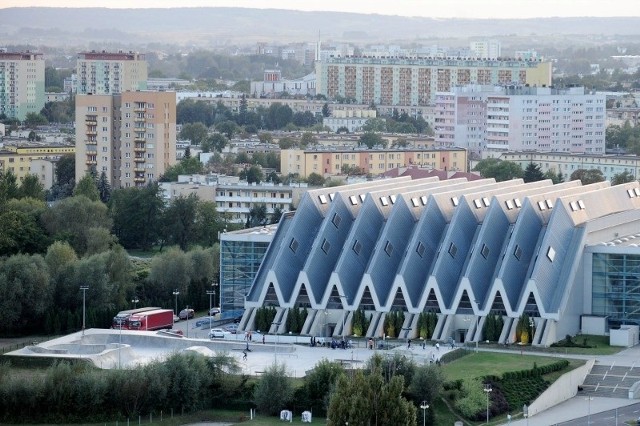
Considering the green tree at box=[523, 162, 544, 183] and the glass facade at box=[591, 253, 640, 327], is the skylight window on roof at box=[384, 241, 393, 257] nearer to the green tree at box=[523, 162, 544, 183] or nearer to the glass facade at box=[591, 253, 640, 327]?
the glass facade at box=[591, 253, 640, 327]

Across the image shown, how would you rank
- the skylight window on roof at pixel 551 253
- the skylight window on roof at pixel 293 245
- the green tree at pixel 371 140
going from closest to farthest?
the skylight window on roof at pixel 551 253
the skylight window on roof at pixel 293 245
the green tree at pixel 371 140

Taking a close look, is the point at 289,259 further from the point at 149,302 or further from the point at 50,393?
the point at 50,393

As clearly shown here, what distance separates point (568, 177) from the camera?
91.2 m

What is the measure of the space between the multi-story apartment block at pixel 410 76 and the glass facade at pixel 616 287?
91.5 m

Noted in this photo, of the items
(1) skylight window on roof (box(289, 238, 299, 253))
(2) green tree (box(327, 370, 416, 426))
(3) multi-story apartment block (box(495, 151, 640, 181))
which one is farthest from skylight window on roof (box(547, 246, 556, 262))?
(3) multi-story apartment block (box(495, 151, 640, 181))

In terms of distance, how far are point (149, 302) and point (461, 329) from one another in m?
10.1

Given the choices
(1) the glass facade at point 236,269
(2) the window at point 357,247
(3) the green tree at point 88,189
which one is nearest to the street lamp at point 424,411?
(2) the window at point 357,247

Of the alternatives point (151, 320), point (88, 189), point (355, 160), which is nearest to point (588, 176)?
point (355, 160)

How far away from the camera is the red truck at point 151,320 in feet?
168

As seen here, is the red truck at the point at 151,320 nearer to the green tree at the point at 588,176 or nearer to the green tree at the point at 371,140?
the green tree at the point at 588,176

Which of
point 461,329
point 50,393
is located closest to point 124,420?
point 50,393

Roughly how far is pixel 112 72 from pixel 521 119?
49.5 m

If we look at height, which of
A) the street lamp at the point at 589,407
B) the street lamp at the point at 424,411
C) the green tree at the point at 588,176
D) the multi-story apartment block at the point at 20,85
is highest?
the multi-story apartment block at the point at 20,85

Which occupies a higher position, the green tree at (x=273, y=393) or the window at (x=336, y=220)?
the window at (x=336, y=220)
